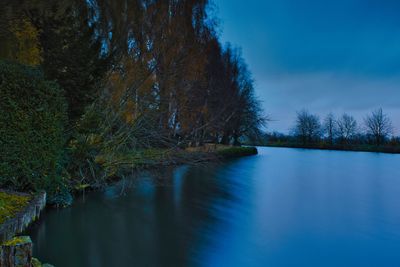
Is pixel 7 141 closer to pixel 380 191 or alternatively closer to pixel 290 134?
pixel 380 191

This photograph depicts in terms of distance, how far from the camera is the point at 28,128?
5652 millimetres

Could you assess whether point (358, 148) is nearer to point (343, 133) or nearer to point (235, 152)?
point (343, 133)

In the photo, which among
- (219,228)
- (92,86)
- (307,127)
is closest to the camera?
(219,228)

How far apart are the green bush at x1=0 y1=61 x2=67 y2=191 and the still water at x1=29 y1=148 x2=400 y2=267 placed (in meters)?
0.90

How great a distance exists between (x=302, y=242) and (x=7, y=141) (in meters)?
4.96

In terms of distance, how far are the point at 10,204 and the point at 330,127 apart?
45841mm

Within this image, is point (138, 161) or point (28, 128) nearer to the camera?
point (28, 128)

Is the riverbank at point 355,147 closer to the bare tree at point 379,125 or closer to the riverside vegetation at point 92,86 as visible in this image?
the bare tree at point 379,125

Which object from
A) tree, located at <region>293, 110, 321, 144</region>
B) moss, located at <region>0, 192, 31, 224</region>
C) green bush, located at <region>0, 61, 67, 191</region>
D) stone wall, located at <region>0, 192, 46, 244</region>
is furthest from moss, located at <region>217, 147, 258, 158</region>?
tree, located at <region>293, 110, 321, 144</region>

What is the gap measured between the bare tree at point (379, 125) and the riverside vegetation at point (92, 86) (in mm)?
31659

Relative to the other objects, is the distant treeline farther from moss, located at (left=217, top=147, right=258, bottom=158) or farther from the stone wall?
the stone wall

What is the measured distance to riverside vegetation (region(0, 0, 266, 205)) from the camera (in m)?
5.54

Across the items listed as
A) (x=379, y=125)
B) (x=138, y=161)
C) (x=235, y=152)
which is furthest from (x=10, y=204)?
(x=379, y=125)

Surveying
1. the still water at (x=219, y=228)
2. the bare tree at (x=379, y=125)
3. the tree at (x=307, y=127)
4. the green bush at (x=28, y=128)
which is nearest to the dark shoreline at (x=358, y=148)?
the tree at (x=307, y=127)
